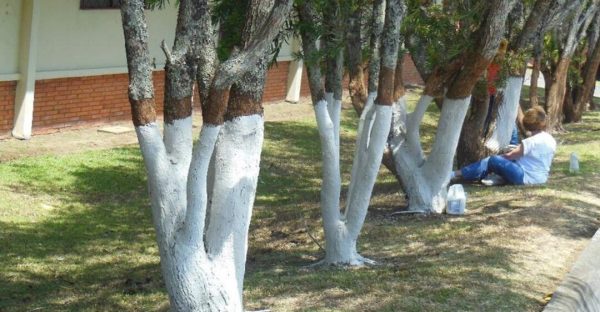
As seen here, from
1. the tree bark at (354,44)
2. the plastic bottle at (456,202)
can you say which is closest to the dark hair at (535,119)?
the plastic bottle at (456,202)

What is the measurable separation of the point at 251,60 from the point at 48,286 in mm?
3667

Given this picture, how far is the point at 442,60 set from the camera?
403 inches

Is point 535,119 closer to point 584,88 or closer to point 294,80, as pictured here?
point 584,88

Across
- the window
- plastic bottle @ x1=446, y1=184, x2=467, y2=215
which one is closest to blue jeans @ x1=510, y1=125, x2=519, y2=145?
plastic bottle @ x1=446, y1=184, x2=467, y2=215

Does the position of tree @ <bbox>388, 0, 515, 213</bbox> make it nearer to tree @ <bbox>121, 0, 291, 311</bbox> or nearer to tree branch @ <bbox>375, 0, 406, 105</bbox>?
tree branch @ <bbox>375, 0, 406, 105</bbox>

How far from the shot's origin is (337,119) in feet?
28.9

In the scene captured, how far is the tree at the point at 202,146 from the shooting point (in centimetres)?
619

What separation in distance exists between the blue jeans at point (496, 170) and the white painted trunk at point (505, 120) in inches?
30.8

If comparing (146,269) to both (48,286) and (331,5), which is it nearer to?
(48,286)

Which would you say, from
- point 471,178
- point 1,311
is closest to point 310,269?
point 1,311

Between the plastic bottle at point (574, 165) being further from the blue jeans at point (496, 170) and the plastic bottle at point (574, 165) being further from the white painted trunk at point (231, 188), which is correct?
the white painted trunk at point (231, 188)

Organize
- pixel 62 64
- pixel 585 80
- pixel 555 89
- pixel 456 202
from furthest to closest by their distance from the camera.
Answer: pixel 585 80 → pixel 555 89 → pixel 62 64 → pixel 456 202

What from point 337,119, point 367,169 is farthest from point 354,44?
point 367,169

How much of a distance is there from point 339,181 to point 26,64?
7.17 m
